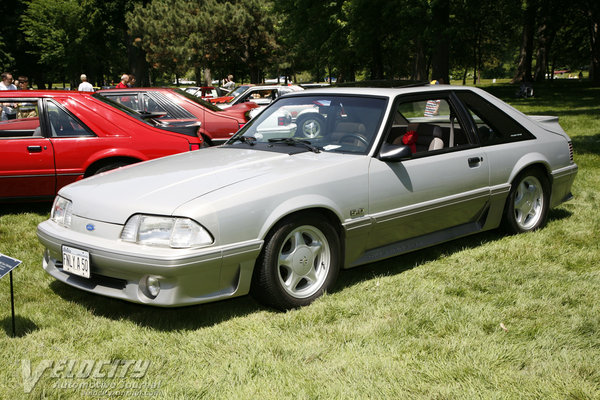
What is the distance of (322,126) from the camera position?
486 cm

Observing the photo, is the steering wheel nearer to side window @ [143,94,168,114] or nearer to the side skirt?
the side skirt

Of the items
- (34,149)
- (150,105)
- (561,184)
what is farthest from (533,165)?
(150,105)

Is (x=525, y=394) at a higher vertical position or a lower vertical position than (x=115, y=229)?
lower

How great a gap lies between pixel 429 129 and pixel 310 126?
107cm

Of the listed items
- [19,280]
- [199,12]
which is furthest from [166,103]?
[199,12]

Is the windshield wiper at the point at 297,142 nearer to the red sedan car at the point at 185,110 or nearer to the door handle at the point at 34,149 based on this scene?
the door handle at the point at 34,149

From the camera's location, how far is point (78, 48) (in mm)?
51062

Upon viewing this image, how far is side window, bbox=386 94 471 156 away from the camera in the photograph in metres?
5.15

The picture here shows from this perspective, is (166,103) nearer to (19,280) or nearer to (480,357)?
(19,280)

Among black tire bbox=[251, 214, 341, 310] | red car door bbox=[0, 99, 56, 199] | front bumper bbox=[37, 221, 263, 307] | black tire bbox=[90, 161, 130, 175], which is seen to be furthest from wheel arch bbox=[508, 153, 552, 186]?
red car door bbox=[0, 99, 56, 199]

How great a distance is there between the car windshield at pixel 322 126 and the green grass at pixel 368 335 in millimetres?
1072

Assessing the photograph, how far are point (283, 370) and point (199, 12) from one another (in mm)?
40808

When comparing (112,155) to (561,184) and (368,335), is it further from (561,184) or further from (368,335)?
(561,184)

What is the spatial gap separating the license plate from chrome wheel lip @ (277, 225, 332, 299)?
46.9 inches
